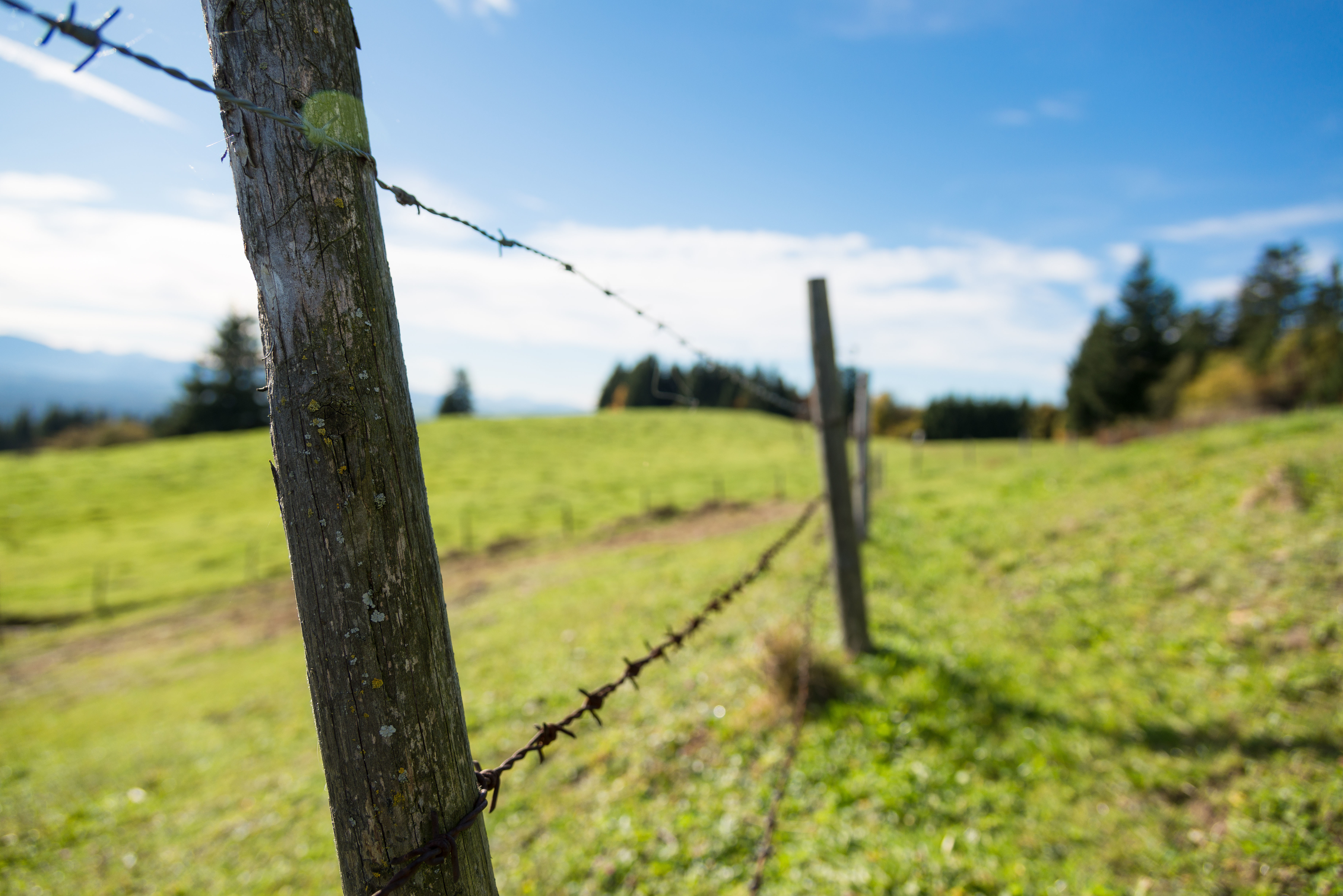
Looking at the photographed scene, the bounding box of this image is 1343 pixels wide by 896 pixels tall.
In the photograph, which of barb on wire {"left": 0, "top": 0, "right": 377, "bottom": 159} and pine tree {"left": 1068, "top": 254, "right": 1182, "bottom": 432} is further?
pine tree {"left": 1068, "top": 254, "right": 1182, "bottom": 432}

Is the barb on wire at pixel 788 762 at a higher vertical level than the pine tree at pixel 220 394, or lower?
lower

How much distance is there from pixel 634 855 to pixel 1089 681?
13.0ft

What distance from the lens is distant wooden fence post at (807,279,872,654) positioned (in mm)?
4652

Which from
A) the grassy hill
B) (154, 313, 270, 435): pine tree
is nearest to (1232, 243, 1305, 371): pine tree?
the grassy hill

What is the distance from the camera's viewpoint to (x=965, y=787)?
422cm

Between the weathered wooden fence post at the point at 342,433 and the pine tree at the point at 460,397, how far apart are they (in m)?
77.7

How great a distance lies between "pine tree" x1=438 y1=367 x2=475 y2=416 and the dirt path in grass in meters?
53.6

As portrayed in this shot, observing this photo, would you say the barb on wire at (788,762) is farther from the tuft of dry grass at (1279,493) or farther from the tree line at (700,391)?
the tree line at (700,391)

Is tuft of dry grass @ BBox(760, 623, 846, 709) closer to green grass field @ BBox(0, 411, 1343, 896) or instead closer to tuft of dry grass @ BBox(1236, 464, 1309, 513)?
green grass field @ BBox(0, 411, 1343, 896)

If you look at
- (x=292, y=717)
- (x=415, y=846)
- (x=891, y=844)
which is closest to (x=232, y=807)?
(x=292, y=717)

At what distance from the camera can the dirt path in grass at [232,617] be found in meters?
16.9

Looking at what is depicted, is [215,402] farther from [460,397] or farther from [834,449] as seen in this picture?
[834,449]

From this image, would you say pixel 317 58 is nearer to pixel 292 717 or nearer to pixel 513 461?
pixel 292 717

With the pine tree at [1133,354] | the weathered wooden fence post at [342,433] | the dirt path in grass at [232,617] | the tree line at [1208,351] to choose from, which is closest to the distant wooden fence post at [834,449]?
the weathered wooden fence post at [342,433]
